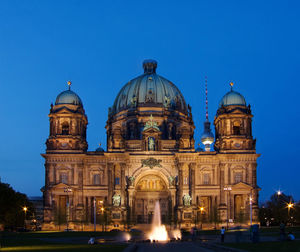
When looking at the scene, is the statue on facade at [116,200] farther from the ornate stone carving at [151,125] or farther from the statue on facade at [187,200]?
the ornate stone carving at [151,125]

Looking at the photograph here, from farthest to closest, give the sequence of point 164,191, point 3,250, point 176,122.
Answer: point 176,122
point 164,191
point 3,250

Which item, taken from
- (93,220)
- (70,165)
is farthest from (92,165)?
(93,220)

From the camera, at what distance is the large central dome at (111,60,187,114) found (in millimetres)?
118562

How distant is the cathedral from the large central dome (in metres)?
12.9

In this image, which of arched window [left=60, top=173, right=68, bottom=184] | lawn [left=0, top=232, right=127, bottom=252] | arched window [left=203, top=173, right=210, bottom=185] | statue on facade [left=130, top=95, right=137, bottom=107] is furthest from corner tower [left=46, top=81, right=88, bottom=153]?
lawn [left=0, top=232, right=127, bottom=252]

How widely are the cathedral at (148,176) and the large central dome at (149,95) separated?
12857 mm

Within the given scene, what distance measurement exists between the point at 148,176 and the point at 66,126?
19061mm

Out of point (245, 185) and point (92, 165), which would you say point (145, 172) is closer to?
point (92, 165)

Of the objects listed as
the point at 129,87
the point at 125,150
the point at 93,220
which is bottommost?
the point at 93,220

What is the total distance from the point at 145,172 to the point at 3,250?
60.6 m

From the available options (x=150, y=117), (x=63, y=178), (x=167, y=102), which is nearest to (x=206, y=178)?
(x=150, y=117)

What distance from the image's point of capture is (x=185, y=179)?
10081cm

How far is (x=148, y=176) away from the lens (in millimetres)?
106125

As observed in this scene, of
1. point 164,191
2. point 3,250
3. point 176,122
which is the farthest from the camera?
point 176,122
